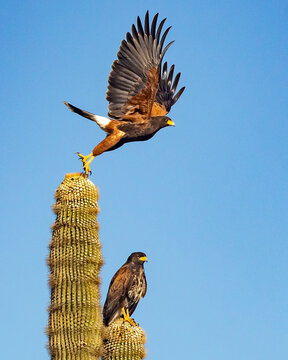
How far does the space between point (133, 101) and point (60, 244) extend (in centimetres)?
372

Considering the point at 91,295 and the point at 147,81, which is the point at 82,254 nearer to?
the point at 91,295

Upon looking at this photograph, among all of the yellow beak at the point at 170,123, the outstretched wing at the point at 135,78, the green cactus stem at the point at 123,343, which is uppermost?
the outstretched wing at the point at 135,78

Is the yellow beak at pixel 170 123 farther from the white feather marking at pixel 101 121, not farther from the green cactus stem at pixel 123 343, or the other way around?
the green cactus stem at pixel 123 343

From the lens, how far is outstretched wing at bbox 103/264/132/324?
29.1 ft

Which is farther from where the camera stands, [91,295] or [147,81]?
[147,81]

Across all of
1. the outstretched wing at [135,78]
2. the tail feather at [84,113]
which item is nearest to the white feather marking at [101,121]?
the tail feather at [84,113]

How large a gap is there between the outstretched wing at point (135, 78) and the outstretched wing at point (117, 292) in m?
2.40

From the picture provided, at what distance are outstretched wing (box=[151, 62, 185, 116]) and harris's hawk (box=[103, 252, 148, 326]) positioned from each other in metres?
3.06

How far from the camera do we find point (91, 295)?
758 cm

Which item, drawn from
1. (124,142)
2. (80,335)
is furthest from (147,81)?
(80,335)

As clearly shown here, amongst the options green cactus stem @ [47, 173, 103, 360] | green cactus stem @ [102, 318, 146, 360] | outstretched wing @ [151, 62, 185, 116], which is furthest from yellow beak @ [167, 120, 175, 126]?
green cactus stem @ [102, 318, 146, 360]

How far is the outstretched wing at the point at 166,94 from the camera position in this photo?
1204 centimetres

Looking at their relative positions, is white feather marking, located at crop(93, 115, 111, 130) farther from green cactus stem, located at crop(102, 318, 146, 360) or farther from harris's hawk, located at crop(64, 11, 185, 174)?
green cactus stem, located at crop(102, 318, 146, 360)

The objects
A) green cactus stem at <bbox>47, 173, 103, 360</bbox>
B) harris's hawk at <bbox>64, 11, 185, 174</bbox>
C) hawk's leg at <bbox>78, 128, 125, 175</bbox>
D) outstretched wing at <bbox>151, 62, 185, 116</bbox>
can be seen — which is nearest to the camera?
green cactus stem at <bbox>47, 173, 103, 360</bbox>
